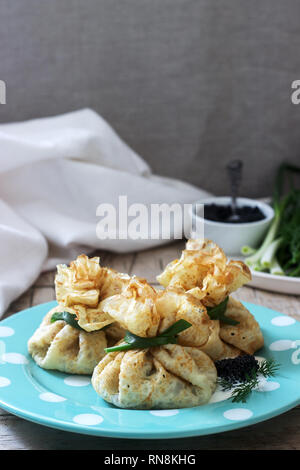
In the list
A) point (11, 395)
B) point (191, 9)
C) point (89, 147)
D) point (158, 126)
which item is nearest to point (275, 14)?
point (191, 9)

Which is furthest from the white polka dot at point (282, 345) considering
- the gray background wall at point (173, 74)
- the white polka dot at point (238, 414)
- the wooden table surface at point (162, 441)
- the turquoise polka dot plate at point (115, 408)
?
the gray background wall at point (173, 74)

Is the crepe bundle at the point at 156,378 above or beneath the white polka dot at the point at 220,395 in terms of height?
above

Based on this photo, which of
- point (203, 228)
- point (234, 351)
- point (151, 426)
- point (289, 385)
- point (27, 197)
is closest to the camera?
point (151, 426)

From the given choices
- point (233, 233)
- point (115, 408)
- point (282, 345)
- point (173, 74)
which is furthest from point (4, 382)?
point (173, 74)

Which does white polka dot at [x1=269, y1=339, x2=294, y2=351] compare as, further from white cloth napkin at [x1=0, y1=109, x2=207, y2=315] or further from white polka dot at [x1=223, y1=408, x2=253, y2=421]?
white cloth napkin at [x1=0, y1=109, x2=207, y2=315]

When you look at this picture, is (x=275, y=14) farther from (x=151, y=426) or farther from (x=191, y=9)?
(x=151, y=426)

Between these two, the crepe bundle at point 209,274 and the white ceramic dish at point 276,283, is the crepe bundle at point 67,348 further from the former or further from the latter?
the white ceramic dish at point 276,283

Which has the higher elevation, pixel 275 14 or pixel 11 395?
pixel 275 14
